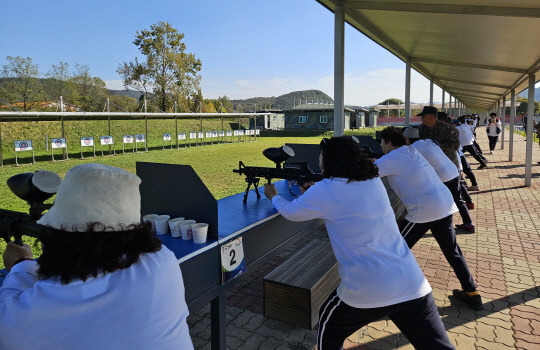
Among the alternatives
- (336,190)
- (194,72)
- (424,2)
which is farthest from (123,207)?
(194,72)

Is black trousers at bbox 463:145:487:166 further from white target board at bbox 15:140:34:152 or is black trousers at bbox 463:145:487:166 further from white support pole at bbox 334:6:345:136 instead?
white target board at bbox 15:140:34:152

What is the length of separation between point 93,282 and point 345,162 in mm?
1411

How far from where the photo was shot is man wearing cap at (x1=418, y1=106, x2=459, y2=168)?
5141mm

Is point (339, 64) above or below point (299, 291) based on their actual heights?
above

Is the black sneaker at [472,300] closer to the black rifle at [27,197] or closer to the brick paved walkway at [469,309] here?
the brick paved walkway at [469,309]

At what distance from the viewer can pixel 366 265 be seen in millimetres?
1888

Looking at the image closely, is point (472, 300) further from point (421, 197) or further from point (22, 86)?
point (22, 86)

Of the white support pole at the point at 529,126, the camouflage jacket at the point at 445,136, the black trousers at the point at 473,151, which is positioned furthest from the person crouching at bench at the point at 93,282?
the black trousers at the point at 473,151

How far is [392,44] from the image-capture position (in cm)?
722

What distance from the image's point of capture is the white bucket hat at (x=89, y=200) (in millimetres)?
1022

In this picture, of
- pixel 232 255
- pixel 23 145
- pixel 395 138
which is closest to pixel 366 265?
pixel 232 255

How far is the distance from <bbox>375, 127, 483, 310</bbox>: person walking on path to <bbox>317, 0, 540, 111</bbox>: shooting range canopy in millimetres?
1969

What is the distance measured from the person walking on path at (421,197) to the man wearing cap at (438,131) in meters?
2.17

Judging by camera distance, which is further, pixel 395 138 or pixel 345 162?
pixel 395 138
